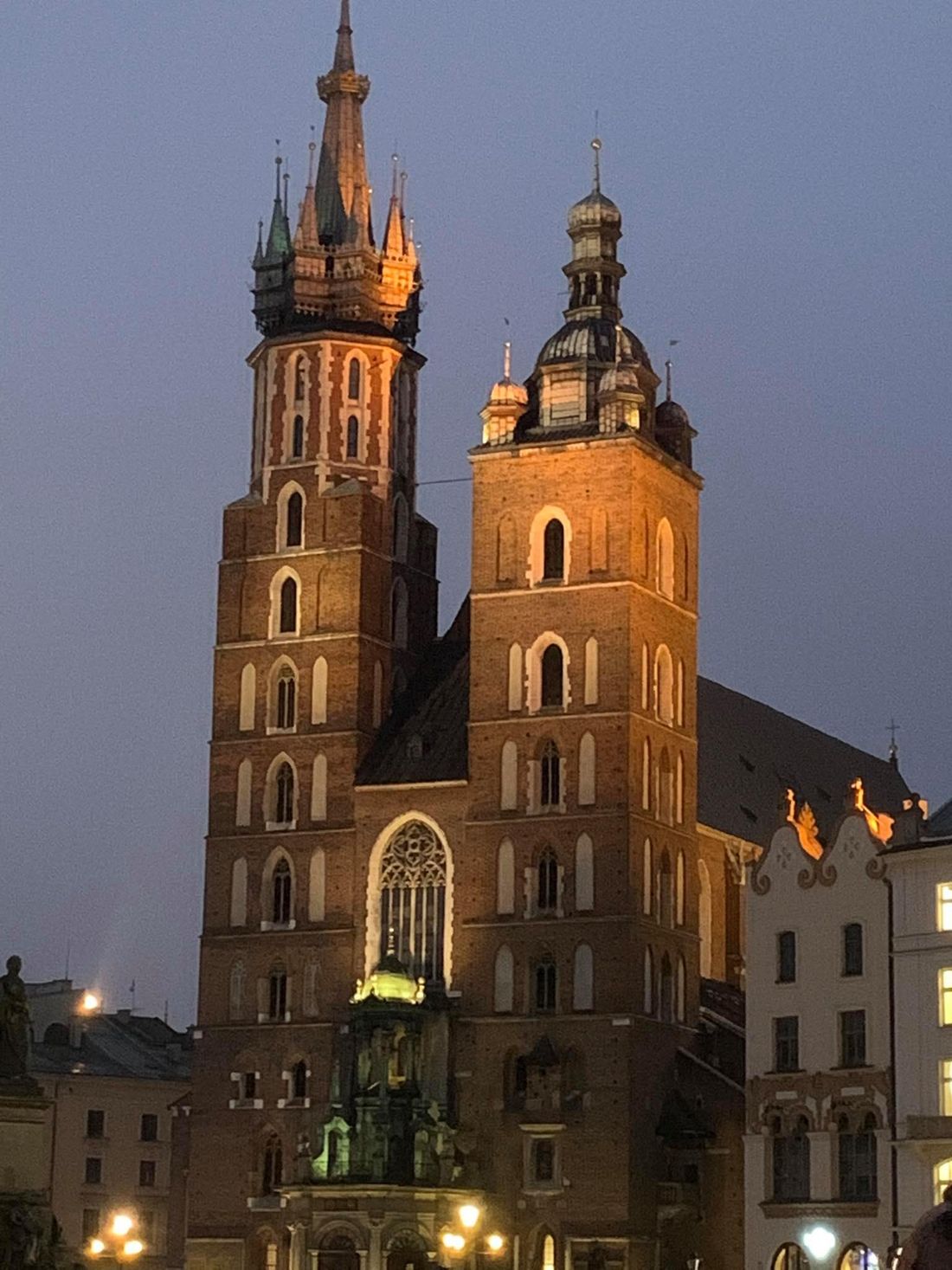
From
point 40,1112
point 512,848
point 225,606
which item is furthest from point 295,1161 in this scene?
point 40,1112

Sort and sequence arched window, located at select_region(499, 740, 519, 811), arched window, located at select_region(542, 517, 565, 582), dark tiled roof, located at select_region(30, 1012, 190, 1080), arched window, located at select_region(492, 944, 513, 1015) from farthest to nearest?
1. dark tiled roof, located at select_region(30, 1012, 190, 1080)
2. arched window, located at select_region(542, 517, 565, 582)
3. arched window, located at select_region(499, 740, 519, 811)
4. arched window, located at select_region(492, 944, 513, 1015)

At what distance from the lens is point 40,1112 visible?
34.7 m

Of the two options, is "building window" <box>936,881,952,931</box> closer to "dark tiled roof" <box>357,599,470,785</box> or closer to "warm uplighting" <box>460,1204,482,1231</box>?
"warm uplighting" <box>460,1204,482,1231</box>

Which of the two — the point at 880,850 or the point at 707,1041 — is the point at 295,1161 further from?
the point at 880,850

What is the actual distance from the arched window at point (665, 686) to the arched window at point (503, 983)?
330 inches

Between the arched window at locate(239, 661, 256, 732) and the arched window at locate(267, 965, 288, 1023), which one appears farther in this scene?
the arched window at locate(239, 661, 256, 732)

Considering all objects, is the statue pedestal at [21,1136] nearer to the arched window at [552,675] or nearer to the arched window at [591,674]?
the arched window at [591,674]

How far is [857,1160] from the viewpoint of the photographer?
57312 millimetres

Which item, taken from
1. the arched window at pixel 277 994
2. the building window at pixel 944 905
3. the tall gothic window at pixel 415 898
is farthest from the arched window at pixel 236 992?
the building window at pixel 944 905

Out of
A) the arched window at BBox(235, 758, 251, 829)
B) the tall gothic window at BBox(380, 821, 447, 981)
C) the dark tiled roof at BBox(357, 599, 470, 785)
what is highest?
the dark tiled roof at BBox(357, 599, 470, 785)

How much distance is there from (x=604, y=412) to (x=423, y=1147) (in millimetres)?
21768

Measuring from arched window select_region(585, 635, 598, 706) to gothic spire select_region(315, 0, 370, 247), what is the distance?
54.7 feet

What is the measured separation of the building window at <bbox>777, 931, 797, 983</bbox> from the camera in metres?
59.4

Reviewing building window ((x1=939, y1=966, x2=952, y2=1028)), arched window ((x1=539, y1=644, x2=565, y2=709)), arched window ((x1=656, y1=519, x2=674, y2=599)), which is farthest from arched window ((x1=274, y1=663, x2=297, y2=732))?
building window ((x1=939, y1=966, x2=952, y2=1028))
